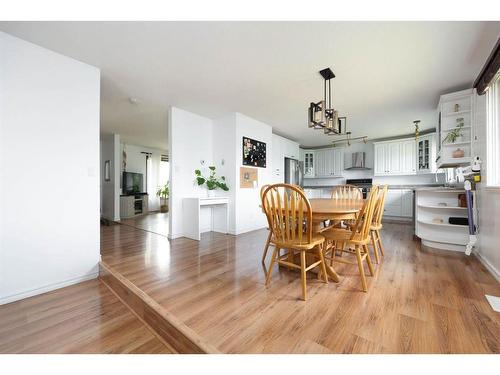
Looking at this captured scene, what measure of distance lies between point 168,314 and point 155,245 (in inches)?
79.5

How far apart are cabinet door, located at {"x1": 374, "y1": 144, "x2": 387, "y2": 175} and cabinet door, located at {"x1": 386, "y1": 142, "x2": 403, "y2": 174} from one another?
0.09m

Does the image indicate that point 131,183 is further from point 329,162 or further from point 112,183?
point 329,162

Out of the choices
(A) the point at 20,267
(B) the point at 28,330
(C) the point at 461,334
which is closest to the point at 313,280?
(C) the point at 461,334

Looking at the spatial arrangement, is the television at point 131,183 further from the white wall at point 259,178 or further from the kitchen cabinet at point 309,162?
the kitchen cabinet at point 309,162

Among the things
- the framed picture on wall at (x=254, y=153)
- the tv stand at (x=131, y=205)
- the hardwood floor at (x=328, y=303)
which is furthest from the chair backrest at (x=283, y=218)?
the tv stand at (x=131, y=205)

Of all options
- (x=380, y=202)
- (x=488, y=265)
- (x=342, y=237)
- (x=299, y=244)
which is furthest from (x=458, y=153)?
(x=299, y=244)

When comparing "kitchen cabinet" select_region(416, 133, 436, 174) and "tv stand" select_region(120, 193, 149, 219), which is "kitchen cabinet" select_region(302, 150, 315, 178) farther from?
"tv stand" select_region(120, 193, 149, 219)

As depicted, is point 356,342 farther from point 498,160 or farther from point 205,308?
point 498,160

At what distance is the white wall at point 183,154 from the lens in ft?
12.1

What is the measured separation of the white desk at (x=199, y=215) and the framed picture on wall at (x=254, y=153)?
0.94 meters

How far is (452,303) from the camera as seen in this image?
1.58m

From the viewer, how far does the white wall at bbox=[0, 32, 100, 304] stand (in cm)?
180

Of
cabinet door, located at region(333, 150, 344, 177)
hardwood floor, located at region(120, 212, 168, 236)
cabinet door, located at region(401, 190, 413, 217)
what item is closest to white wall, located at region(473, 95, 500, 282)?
cabinet door, located at region(401, 190, 413, 217)

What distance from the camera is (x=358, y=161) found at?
6.25m
